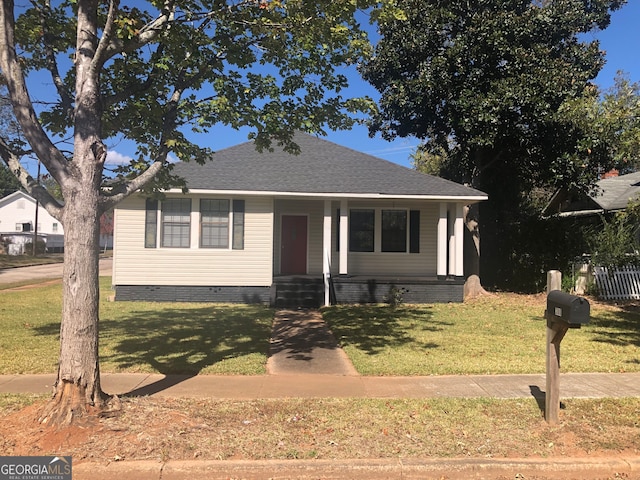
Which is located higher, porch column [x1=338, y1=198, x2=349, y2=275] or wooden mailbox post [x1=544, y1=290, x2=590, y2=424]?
porch column [x1=338, y1=198, x2=349, y2=275]

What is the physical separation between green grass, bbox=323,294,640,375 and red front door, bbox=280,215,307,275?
2895 millimetres

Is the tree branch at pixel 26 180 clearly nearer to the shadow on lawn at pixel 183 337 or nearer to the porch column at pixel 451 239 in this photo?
the shadow on lawn at pixel 183 337

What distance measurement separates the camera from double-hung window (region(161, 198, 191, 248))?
44.7 ft

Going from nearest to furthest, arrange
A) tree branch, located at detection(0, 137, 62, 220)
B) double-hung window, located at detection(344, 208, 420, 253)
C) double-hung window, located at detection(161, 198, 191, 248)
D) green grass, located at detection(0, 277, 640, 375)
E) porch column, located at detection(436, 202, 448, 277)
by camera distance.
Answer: tree branch, located at detection(0, 137, 62, 220)
green grass, located at detection(0, 277, 640, 375)
double-hung window, located at detection(161, 198, 191, 248)
porch column, located at detection(436, 202, 448, 277)
double-hung window, located at detection(344, 208, 420, 253)

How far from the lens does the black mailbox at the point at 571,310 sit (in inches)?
168

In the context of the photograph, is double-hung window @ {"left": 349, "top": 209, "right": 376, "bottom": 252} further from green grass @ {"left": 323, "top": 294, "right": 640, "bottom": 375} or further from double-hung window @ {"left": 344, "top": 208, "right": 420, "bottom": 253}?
green grass @ {"left": 323, "top": 294, "right": 640, "bottom": 375}

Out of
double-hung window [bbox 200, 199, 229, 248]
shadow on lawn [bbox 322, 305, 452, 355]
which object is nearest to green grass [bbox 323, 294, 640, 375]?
shadow on lawn [bbox 322, 305, 452, 355]

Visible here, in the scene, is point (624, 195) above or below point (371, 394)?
above

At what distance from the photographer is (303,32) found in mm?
5926

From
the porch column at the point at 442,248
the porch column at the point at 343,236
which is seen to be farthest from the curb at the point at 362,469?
the porch column at the point at 442,248

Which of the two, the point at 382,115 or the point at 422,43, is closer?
the point at 422,43

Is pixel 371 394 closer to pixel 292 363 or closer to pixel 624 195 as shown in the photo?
pixel 292 363

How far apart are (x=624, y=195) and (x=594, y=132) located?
6.94 meters

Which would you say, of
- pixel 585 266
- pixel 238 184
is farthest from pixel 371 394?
pixel 585 266
